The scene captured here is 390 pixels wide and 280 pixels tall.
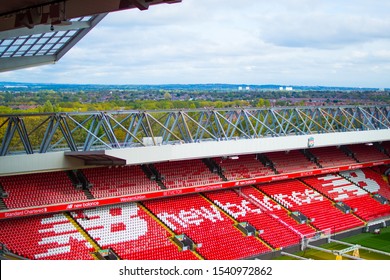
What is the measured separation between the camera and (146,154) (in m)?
30.7

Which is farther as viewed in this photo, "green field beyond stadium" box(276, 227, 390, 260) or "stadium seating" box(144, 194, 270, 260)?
"green field beyond stadium" box(276, 227, 390, 260)

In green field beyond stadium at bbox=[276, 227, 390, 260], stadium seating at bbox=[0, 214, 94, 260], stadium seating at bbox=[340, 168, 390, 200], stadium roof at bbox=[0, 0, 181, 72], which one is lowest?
green field beyond stadium at bbox=[276, 227, 390, 260]

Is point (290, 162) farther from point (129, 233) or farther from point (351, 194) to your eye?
point (129, 233)

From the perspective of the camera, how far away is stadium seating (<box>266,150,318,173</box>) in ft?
136

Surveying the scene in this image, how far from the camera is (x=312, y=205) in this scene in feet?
129

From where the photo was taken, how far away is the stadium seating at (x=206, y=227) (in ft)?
103

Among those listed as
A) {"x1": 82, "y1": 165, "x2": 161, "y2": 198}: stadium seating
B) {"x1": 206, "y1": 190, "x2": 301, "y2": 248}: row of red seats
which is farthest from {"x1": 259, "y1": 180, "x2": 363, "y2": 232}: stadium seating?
{"x1": 82, "y1": 165, "x2": 161, "y2": 198}: stadium seating

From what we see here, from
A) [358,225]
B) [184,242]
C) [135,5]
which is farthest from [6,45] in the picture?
[358,225]

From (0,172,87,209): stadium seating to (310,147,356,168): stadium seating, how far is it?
20.5 meters

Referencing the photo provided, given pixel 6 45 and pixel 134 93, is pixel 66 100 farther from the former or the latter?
pixel 6 45

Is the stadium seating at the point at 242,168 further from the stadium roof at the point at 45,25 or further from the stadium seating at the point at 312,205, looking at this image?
the stadium roof at the point at 45,25

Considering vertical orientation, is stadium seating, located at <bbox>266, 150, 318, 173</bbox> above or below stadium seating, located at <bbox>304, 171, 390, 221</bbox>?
above

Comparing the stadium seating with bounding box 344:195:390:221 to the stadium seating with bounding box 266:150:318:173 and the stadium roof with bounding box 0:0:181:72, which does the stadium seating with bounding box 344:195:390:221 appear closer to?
the stadium seating with bounding box 266:150:318:173

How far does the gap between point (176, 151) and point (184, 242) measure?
502cm
